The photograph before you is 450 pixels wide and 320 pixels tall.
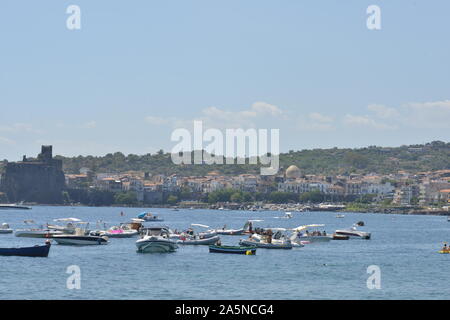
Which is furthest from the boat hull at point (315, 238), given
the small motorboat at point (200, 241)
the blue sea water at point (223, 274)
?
the small motorboat at point (200, 241)

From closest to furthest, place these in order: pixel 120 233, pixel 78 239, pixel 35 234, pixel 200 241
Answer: pixel 78 239
pixel 200 241
pixel 35 234
pixel 120 233

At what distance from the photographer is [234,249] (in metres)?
64.9

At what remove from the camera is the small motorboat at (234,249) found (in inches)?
2534

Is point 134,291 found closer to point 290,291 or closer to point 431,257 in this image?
point 290,291

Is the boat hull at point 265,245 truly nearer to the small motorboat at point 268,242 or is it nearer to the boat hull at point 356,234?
the small motorboat at point 268,242

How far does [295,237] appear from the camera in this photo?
7625cm

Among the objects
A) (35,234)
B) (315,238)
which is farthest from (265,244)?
(35,234)

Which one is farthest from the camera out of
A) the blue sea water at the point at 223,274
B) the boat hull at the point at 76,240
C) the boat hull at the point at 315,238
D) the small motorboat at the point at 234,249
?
the boat hull at the point at 315,238

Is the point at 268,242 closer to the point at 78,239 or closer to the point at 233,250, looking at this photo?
the point at 233,250

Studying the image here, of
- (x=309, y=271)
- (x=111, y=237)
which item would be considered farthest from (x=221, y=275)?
(x=111, y=237)

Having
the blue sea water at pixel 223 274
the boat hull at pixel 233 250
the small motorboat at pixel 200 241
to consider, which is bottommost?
the blue sea water at pixel 223 274

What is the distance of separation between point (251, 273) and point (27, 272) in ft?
41.9

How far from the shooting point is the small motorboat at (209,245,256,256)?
6438 centimetres

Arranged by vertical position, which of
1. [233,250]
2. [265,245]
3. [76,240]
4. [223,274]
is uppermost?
[76,240]
